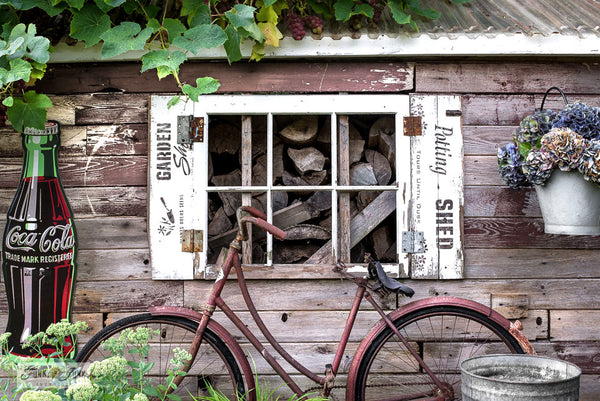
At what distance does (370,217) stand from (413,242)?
0.37 meters

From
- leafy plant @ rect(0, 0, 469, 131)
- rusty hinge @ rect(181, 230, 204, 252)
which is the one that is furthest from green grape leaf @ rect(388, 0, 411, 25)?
rusty hinge @ rect(181, 230, 204, 252)

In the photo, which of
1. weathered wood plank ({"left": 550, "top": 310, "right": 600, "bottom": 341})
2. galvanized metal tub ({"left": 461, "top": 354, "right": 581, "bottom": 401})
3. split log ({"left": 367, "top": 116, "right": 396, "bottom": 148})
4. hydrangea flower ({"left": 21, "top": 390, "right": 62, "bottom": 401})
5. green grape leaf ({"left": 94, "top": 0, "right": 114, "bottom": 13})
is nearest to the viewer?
hydrangea flower ({"left": 21, "top": 390, "right": 62, "bottom": 401})

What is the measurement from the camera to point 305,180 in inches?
142

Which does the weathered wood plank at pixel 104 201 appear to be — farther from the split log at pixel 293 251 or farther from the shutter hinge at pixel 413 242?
the shutter hinge at pixel 413 242

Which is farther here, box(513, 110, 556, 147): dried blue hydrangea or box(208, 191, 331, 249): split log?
box(208, 191, 331, 249): split log

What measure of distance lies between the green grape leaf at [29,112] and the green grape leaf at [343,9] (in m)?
1.59

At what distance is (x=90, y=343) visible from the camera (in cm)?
292

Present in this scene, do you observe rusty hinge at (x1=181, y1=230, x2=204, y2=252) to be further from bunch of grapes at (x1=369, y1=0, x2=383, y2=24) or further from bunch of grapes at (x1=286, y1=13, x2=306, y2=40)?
bunch of grapes at (x1=369, y1=0, x2=383, y2=24)

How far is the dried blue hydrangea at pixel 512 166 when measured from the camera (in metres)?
2.90

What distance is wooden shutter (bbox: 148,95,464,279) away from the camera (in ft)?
10.4

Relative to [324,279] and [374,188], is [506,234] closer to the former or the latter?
[374,188]

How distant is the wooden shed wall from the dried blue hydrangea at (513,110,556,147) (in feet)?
0.97

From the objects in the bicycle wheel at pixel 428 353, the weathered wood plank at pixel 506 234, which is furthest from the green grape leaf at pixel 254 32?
the bicycle wheel at pixel 428 353

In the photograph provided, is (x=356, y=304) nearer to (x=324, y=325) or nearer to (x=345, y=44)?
(x=324, y=325)
